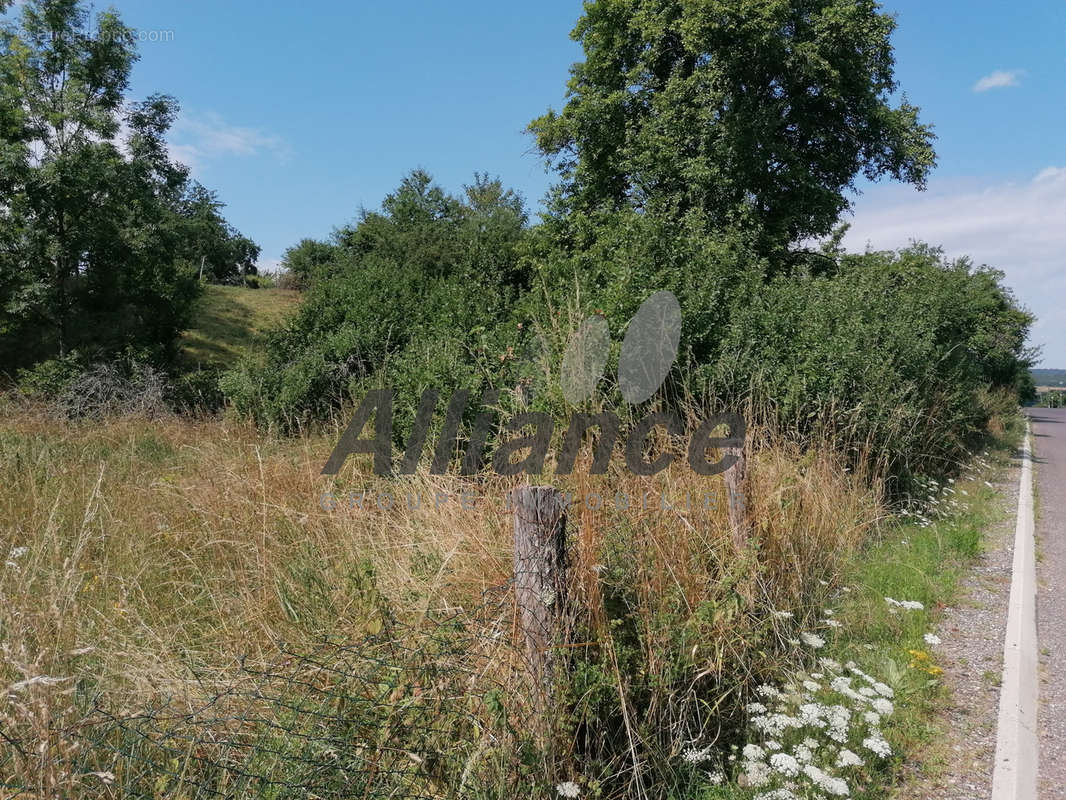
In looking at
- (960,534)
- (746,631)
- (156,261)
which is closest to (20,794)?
(746,631)

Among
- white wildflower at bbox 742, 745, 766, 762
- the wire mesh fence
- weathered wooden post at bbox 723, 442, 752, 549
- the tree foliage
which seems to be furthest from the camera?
the tree foliage

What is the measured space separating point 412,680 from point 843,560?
13.2ft

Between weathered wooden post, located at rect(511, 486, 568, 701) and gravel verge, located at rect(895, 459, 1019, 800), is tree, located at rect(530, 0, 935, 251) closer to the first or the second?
gravel verge, located at rect(895, 459, 1019, 800)

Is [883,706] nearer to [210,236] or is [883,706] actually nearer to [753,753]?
[753,753]

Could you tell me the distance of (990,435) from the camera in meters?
17.8

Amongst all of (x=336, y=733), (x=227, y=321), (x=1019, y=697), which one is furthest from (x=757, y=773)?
(x=227, y=321)

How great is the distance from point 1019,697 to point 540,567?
3.21 meters

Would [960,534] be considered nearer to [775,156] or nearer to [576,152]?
[775,156]

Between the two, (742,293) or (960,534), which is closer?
(960,534)

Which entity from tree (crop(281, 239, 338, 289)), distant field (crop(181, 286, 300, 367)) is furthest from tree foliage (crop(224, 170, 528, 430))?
tree (crop(281, 239, 338, 289))

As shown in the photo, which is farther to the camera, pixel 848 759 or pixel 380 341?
pixel 380 341

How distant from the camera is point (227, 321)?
27641 millimetres

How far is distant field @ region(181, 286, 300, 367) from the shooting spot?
23141mm

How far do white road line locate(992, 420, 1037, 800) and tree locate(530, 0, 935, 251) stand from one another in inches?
463
